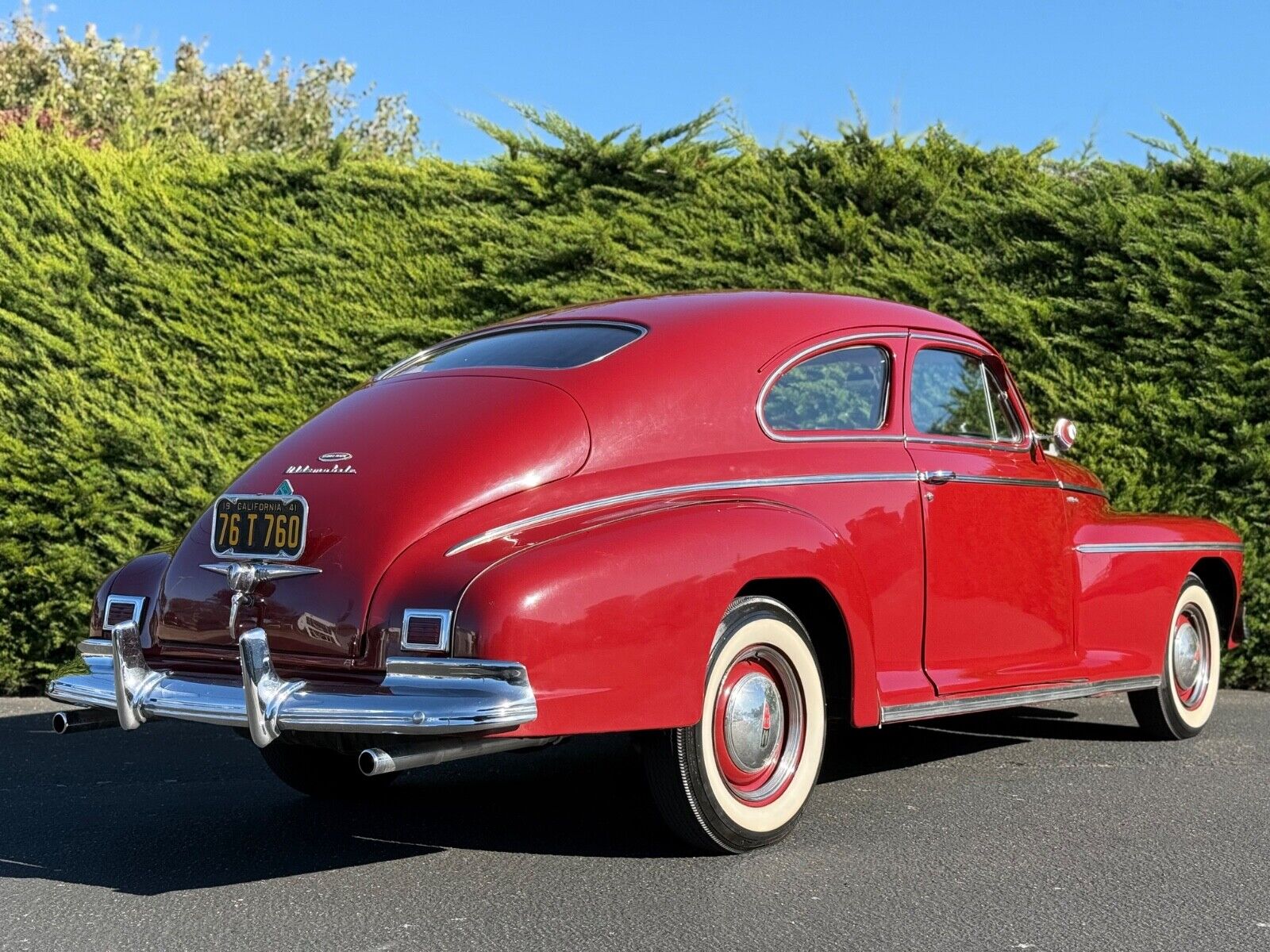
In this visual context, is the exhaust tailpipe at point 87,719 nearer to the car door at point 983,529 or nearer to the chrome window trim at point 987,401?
the car door at point 983,529

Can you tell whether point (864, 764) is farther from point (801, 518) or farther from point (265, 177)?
point (265, 177)

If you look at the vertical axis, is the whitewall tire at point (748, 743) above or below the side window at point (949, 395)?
below

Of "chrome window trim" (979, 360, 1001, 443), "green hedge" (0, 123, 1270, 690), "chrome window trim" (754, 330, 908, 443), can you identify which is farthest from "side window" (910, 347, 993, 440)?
"green hedge" (0, 123, 1270, 690)

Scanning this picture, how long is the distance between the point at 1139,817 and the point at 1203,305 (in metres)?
Result: 4.29

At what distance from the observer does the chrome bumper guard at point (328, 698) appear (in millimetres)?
3814

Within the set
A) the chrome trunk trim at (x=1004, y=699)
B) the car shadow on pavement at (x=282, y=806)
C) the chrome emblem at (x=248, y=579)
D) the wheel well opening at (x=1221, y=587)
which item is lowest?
the car shadow on pavement at (x=282, y=806)

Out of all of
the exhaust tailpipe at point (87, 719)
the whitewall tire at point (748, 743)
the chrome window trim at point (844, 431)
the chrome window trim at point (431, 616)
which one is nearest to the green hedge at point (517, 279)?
the chrome window trim at point (844, 431)

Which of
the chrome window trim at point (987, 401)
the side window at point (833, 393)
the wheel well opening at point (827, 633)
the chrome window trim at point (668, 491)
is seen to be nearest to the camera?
the chrome window trim at point (668, 491)

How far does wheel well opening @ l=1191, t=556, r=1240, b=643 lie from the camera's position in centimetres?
701

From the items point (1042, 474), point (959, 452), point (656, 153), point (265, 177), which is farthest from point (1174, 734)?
point (265, 177)

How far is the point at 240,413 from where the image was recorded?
8984 mm

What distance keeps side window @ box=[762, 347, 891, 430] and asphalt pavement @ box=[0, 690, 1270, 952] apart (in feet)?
4.42

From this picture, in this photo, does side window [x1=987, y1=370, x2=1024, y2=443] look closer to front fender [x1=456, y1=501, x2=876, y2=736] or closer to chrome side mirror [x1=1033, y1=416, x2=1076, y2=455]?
chrome side mirror [x1=1033, y1=416, x2=1076, y2=455]

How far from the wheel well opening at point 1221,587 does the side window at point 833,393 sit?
2424 millimetres
